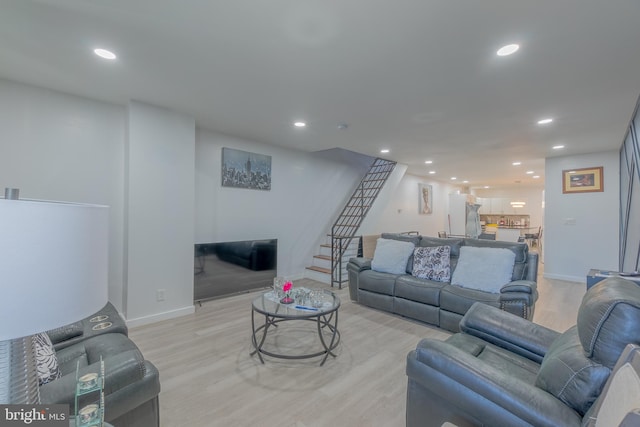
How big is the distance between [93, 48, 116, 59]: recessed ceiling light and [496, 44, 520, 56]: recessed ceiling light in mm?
3016

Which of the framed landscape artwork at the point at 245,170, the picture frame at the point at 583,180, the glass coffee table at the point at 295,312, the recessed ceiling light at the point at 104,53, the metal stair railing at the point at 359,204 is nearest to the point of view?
the recessed ceiling light at the point at 104,53

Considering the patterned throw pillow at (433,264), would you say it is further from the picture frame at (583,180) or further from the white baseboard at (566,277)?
the picture frame at (583,180)

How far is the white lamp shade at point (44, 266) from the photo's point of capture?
0.60 m

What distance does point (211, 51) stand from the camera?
7.42 feet

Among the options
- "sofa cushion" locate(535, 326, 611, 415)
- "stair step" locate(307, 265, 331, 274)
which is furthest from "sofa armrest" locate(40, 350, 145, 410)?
"stair step" locate(307, 265, 331, 274)

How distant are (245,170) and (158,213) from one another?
1.71 meters

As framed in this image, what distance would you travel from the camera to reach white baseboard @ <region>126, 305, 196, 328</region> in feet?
10.9

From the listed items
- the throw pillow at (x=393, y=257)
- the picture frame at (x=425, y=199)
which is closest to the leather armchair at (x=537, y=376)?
the throw pillow at (x=393, y=257)

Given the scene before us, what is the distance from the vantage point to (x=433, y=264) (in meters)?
3.73

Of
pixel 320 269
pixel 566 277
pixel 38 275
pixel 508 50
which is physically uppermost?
pixel 508 50

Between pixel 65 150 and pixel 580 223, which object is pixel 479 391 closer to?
pixel 65 150

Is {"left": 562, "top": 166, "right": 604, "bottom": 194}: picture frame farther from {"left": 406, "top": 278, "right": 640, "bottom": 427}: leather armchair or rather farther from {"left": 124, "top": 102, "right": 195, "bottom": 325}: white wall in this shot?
{"left": 124, "top": 102, "right": 195, "bottom": 325}: white wall

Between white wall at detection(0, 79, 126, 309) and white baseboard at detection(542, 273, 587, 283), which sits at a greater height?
white wall at detection(0, 79, 126, 309)

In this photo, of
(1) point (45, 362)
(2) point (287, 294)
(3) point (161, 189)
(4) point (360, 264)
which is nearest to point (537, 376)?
(2) point (287, 294)
